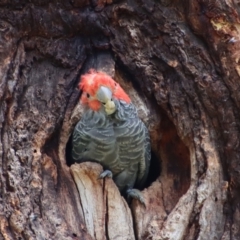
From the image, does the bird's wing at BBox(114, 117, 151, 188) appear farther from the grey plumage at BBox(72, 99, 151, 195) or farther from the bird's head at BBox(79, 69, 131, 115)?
the bird's head at BBox(79, 69, 131, 115)

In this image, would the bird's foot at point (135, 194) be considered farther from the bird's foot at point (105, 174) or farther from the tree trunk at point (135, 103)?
the bird's foot at point (105, 174)

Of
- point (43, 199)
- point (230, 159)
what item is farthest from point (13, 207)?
point (230, 159)

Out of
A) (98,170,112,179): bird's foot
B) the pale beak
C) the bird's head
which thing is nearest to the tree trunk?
(98,170,112,179): bird's foot

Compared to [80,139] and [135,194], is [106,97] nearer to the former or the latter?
[80,139]

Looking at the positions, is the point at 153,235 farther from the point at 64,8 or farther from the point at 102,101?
the point at 64,8

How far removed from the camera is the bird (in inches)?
113

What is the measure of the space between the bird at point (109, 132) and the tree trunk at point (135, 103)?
0.34 ft

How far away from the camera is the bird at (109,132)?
113 inches

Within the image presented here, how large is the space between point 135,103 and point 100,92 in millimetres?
404

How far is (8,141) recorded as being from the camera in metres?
2.62

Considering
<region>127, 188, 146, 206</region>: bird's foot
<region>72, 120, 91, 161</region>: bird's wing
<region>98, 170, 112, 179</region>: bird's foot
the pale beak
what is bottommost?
<region>127, 188, 146, 206</region>: bird's foot

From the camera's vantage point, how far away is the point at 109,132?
115 inches

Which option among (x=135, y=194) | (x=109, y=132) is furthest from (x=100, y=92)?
(x=135, y=194)

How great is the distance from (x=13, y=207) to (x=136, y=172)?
3.13 ft
